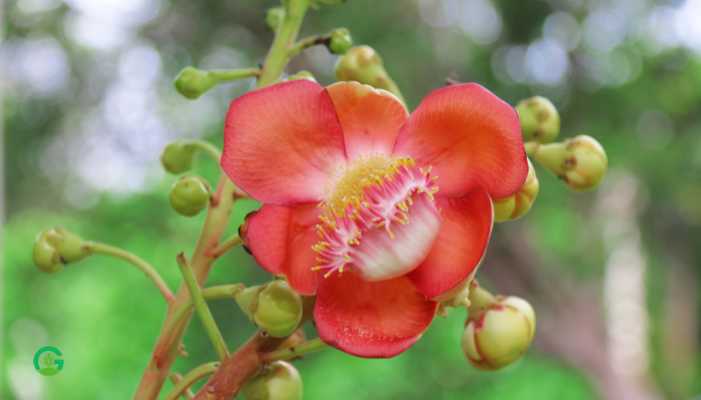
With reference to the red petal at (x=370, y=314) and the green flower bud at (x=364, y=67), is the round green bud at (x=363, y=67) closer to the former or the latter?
the green flower bud at (x=364, y=67)

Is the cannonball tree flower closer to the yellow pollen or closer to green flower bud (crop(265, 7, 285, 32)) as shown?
the yellow pollen

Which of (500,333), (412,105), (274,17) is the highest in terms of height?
(274,17)

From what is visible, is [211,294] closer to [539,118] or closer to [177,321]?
[177,321]

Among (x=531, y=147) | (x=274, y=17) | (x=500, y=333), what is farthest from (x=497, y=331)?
(x=274, y=17)

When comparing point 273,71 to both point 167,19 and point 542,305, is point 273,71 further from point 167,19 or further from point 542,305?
point 167,19

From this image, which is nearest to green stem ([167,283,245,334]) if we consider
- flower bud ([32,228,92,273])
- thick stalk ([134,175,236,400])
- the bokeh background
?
thick stalk ([134,175,236,400])
